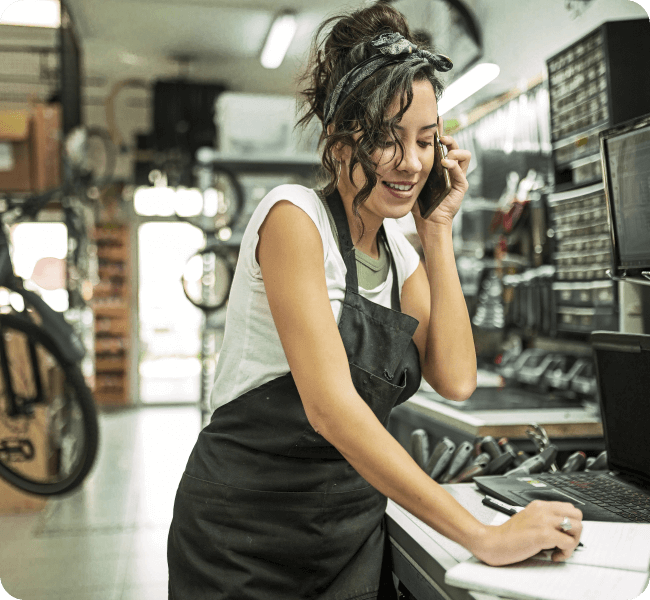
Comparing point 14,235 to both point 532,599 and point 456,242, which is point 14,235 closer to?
point 456,242

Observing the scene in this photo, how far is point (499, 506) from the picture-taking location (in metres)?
1.22

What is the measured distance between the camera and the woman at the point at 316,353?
3.42 feet

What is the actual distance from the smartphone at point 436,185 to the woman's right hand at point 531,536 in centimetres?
61

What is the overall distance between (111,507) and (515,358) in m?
2.91

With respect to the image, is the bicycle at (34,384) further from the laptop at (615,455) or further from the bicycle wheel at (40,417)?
the laptop at (615,455)

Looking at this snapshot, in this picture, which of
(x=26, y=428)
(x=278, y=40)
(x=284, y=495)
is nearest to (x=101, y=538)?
(x=26, y=428)

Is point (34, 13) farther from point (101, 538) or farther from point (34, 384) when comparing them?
point (101, 538)

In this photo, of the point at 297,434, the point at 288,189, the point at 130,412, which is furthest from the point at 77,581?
the point at 130,412

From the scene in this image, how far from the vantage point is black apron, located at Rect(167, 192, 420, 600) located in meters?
1.12

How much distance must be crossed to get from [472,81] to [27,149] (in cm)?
259

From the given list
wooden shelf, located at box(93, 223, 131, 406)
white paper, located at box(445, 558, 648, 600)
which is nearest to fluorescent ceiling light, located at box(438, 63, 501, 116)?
white paper, located at box(445, 558, 648, 600)

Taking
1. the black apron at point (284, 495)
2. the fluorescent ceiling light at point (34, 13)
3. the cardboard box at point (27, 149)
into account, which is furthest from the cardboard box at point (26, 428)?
the black apron at point (284, 495)

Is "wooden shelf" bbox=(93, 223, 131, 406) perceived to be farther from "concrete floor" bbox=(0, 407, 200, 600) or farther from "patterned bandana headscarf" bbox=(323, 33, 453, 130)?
"patterned bandana headscarf" bbox=(323, 33, 453, 130)

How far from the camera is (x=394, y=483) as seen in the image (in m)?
0.94
